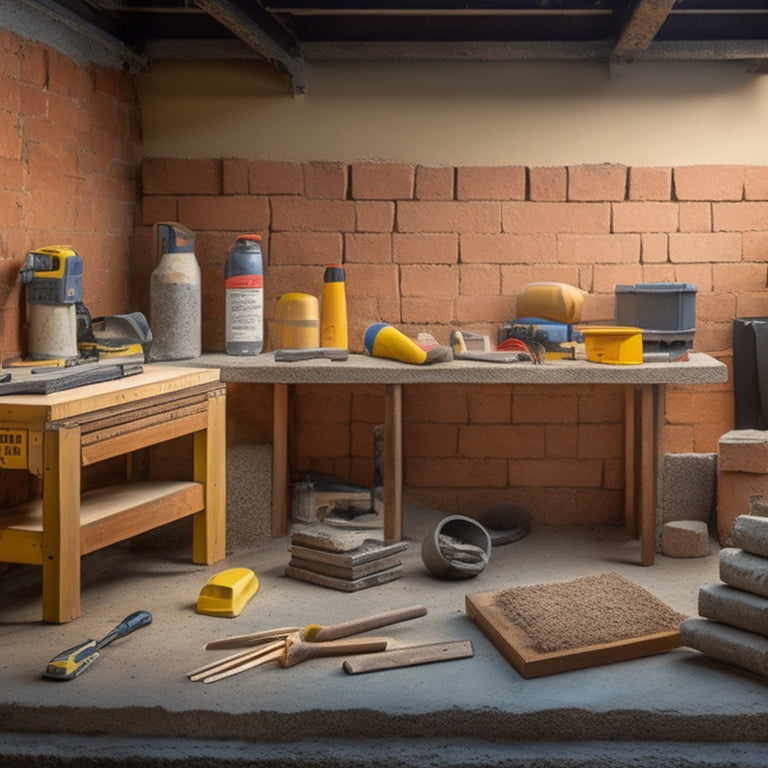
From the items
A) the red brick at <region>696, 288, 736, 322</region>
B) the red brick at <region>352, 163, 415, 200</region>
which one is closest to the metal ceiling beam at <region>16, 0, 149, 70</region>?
the red brick at <region>352, 163, 415, 200</region>

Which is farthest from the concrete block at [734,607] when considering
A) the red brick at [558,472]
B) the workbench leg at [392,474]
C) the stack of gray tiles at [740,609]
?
the red brick at [558,472]

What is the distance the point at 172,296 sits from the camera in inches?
171

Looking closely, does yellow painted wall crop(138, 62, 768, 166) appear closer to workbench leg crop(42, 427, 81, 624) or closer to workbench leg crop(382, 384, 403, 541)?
workbench leg crop(382, 384, 403, 541)

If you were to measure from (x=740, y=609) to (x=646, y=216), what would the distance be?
7.22ft

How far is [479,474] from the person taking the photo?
4848 millimetres

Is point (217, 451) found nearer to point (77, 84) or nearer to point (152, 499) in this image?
point (152, 499)

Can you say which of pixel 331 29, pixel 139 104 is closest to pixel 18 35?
pixel 139 104

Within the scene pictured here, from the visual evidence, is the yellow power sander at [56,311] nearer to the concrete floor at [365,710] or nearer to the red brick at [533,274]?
the concrete floor at [365,710]

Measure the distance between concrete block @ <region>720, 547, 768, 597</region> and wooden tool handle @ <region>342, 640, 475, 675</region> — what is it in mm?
823

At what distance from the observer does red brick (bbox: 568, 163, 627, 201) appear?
4695mm

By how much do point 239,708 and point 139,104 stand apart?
3.08 metres

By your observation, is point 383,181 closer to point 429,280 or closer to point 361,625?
point 429,280

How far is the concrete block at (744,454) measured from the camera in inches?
163

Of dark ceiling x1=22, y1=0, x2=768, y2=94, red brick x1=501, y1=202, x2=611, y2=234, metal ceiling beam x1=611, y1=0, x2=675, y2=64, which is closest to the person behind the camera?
metal ceiling beam x1=611, y1=0, x2=675, y2=64
